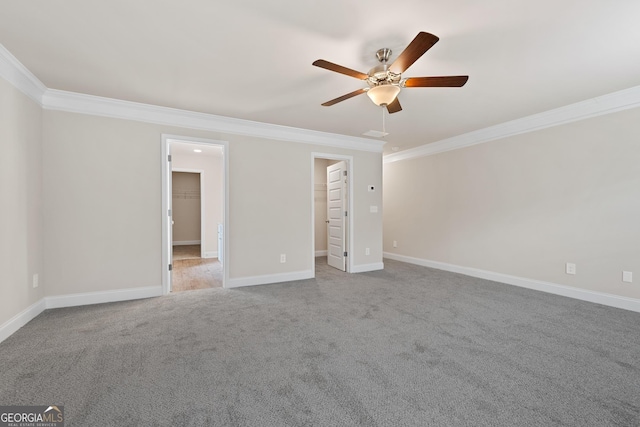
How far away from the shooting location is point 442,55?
2385 mm

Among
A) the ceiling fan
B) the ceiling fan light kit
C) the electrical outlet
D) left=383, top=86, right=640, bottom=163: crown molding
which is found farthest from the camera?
the electrical outlet

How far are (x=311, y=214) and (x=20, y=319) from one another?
11.9 feet

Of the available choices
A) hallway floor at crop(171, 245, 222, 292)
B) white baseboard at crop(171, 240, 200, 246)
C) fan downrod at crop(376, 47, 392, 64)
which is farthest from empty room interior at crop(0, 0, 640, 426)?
white baseboard at crop(171, 240, 200, 246)

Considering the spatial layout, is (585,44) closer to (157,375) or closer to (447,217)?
(447,217)

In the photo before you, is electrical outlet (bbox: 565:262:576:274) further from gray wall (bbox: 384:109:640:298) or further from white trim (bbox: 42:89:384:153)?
white trim (bbox: 42:89:384:153)

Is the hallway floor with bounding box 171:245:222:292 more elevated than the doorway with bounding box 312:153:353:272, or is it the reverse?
the doorway with bounding box 312:153:353:272

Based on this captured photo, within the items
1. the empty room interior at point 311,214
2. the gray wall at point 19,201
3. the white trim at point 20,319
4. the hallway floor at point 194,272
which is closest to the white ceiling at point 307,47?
the empty room interior at point 311,214

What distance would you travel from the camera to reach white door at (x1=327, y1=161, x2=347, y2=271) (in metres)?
5.19

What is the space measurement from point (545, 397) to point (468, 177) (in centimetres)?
388

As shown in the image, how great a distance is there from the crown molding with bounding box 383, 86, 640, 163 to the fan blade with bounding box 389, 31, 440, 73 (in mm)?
3074

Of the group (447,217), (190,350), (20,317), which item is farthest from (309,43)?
(447,217)

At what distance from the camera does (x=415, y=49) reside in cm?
176

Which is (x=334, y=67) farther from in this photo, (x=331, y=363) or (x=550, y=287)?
(x=550, y=287)

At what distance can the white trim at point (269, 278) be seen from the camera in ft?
13.5
